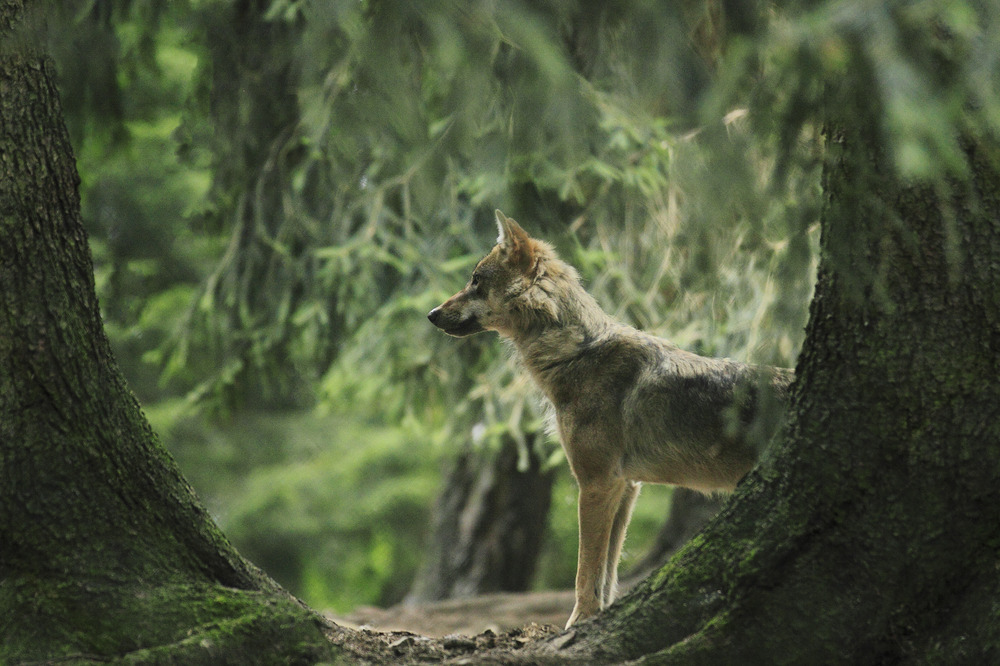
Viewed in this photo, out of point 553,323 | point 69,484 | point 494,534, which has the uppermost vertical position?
point 494,534

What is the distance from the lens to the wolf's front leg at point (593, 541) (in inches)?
169

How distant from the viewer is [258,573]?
139 inches

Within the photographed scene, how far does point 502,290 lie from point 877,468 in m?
2.33

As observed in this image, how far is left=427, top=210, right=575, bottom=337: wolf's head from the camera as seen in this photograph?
15.8 ft

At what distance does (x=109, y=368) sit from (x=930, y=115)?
8.76 feet

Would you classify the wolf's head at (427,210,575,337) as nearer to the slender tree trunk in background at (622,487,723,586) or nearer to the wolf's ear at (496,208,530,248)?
the wolf's ear at (496,208,530,248)

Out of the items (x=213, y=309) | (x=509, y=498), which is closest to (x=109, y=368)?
(x=213, y=309)

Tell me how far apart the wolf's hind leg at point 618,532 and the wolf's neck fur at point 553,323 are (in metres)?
0.67

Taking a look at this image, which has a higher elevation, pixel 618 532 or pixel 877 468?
pixel 618 532

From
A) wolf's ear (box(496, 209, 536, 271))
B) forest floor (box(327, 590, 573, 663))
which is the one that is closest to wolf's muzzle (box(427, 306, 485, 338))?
wolf's ear (box(496, 209, 536, 271))

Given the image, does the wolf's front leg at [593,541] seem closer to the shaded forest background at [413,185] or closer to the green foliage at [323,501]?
the shaded forest background at [413,185]

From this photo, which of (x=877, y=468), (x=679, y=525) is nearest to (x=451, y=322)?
(x=877, y=468)

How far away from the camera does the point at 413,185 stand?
7.74 m

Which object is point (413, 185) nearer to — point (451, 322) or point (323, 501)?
point (451, 322)
